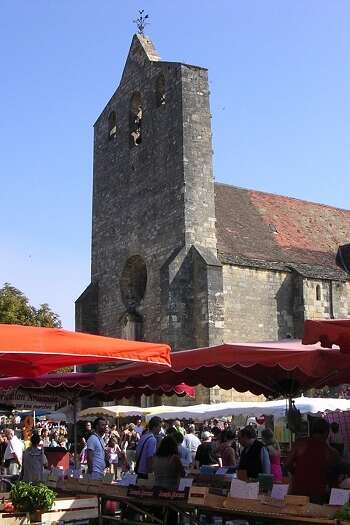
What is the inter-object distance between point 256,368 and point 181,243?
1567 cm

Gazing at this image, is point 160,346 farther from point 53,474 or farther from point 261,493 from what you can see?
point 53,474

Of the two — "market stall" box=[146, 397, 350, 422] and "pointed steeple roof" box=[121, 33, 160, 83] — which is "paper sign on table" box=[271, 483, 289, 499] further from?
"pointed steeple roof" box=[121, 33, 160, 83]

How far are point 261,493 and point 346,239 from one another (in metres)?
26.8

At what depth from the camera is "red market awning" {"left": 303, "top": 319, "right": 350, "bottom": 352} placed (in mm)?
6438

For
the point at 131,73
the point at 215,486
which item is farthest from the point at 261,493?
the point at 131,73

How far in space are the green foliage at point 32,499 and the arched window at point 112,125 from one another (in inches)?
981

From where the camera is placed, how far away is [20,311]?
3941 cm

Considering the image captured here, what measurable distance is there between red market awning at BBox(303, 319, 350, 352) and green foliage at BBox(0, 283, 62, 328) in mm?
32911

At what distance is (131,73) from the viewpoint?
29500 mm

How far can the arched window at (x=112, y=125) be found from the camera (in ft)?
100

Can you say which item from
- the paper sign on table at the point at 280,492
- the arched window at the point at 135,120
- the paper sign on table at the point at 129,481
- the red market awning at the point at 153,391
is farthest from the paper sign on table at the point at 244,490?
the arched window at the point at 135,120

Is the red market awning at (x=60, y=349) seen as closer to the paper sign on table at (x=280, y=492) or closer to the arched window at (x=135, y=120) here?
the paper sign on table at (x=280, y=492)

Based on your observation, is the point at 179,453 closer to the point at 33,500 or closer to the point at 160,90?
the point at 33,500

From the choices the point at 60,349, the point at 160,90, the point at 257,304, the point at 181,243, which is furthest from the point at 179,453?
the point at 160,90
